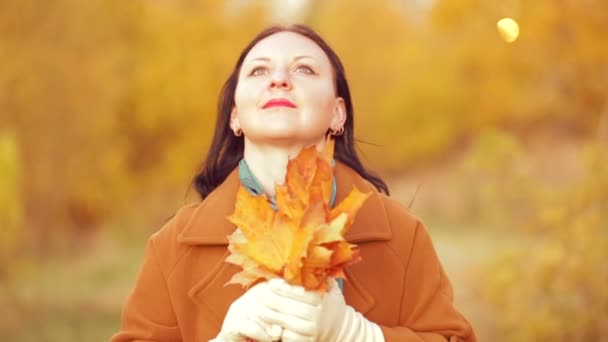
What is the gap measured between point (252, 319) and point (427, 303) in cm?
51

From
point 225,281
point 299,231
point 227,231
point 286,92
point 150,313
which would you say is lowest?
point 150,313

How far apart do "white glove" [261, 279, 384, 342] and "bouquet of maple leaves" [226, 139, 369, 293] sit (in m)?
0.02

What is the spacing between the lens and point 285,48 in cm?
242

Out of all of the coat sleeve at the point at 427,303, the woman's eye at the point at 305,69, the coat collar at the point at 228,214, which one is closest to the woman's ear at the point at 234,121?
the coat collar at the point at 228,214

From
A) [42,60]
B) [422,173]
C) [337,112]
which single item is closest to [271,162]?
[337,112]

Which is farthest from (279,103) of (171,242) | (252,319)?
(252,319)

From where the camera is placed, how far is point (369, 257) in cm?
240

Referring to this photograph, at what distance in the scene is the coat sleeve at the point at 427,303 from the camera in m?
2.38

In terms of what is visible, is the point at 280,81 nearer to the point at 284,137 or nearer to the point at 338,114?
the point at 284,137

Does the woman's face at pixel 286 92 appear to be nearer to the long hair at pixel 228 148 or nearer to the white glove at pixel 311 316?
the long hair at pixel 228 148

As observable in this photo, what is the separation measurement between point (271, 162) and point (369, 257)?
315 millimetres

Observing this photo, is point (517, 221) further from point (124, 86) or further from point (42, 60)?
point (42, 60)

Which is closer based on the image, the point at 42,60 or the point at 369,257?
the point at 369,257

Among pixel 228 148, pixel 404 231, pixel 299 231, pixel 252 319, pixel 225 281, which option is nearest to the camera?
Answer: pixel 299 231
